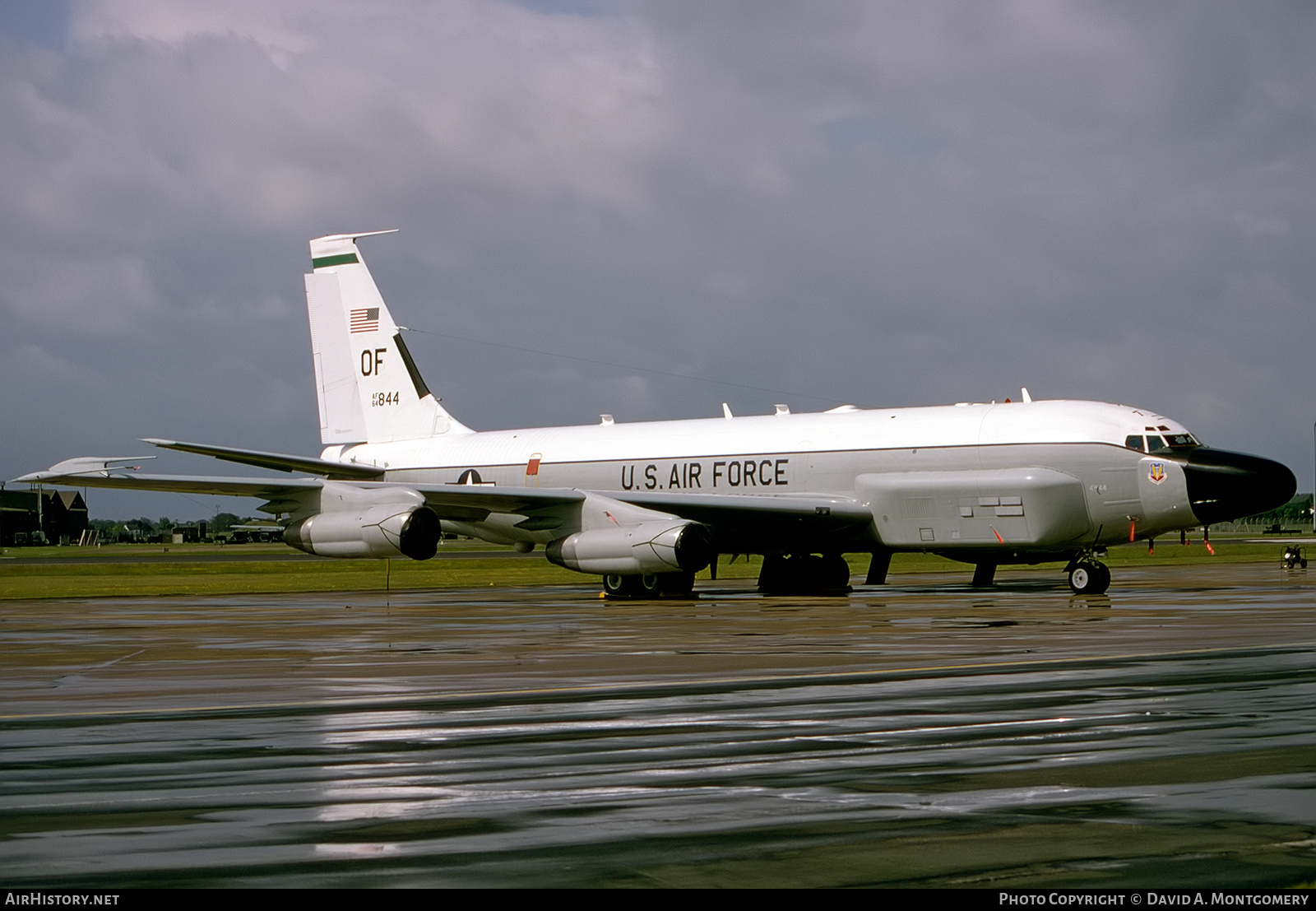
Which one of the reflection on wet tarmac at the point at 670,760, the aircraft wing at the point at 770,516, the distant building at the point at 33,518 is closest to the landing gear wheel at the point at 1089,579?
the aircraft wing at the point at 770,516

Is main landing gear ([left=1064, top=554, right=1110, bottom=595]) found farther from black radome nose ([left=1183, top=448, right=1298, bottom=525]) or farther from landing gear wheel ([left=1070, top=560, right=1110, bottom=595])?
black radome nose ([left=1183, top=448, right=1298, bottom=525])

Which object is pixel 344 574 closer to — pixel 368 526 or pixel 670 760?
pixel 368 526

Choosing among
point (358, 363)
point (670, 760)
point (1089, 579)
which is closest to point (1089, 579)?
point (1089, 579)

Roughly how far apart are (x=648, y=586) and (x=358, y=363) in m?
14.9

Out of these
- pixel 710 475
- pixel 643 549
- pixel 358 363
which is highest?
pixel 358 363

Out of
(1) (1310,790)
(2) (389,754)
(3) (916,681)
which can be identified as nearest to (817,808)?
(1) (1310,790)

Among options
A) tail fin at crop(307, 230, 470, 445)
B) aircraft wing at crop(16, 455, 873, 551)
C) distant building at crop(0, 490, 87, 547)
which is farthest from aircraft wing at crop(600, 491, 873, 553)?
distant building at crop(0, 490, 87, 547)

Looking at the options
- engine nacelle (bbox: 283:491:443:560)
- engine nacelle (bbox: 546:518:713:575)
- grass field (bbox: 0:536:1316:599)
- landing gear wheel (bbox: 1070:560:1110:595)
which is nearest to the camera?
landing gear wheel (bbox: 1070:560:1110:595)

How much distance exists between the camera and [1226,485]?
31.1 meters

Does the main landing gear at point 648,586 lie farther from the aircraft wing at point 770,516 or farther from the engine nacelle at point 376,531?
the engine nacelle at point 376,531

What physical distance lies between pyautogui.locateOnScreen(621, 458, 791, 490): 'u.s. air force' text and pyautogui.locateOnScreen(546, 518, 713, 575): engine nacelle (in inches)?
99.5

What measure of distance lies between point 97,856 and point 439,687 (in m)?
7.82

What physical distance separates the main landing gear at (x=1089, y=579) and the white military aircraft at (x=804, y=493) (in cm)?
4

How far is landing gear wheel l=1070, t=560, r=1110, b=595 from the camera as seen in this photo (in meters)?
32.1
